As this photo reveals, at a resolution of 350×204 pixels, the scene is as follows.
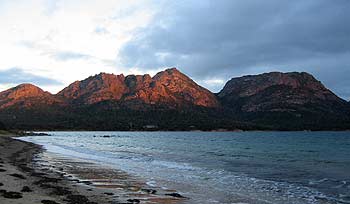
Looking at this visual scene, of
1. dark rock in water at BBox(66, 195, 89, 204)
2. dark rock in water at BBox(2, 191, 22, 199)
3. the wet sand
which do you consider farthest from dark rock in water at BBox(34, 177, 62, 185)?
dark rock in water at BBox(66, 195, 89, 204)

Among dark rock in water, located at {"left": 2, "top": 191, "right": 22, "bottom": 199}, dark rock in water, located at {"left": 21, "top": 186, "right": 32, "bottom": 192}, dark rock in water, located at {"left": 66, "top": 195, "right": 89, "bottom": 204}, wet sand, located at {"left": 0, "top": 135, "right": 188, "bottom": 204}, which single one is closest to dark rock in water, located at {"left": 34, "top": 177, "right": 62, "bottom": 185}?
wet sand, located at {"left": 0, "top": 135, "right": 188, "bottom": 204}

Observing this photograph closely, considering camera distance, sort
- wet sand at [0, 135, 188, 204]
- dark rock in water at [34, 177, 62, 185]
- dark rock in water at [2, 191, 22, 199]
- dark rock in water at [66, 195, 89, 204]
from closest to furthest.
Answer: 1. dark rock in water at [2, 191, 22, 199]
2. dark rock in water at [66, 195, 89, 204]
3. wet sand at [0, 135, 188, 204]
4. dark rock in water at [34, 177, 62, 185]

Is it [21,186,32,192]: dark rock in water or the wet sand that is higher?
[21,186,32,192]: dark rock in water

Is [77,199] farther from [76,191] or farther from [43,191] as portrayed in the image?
[43,191]

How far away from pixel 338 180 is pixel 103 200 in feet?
68.1

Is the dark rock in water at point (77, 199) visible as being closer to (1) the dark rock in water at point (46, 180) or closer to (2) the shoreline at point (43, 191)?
(2) the shoreline at point (43, 191)

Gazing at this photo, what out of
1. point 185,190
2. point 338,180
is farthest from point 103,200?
point 338,180

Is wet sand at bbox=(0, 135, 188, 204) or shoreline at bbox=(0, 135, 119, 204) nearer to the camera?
shoreline at bbox=(0, 135, 119, 204)

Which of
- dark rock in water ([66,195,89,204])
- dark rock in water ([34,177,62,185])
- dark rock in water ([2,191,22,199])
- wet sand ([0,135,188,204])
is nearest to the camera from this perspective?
dark rock in water ([2,191,22,199])

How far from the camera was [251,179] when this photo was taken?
32.1 metres

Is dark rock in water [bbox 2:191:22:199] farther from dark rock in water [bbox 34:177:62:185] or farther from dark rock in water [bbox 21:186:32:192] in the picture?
dark rock in water [bbox 34:177:62:185]

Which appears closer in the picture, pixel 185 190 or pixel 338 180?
pixel 185 190

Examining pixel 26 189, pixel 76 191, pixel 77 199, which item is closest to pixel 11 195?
pixel 26 189

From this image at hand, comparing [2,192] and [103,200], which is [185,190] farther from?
[2,192]
